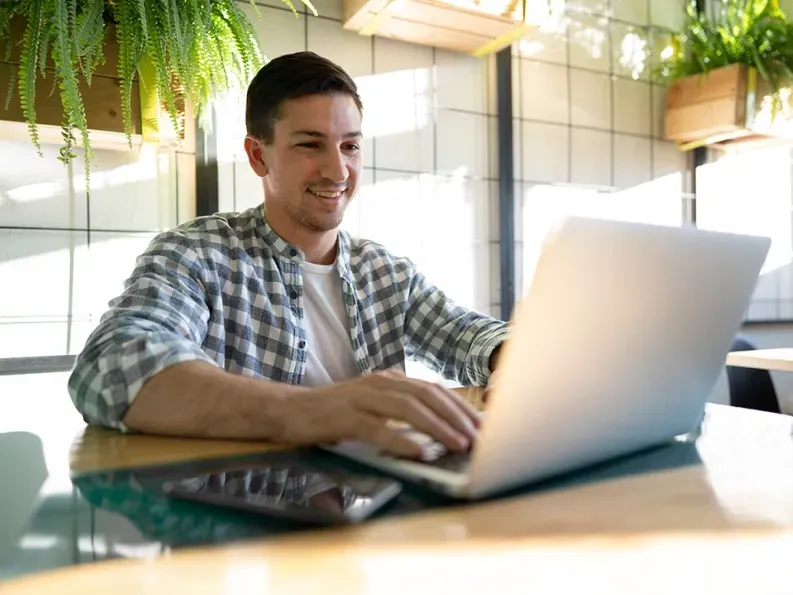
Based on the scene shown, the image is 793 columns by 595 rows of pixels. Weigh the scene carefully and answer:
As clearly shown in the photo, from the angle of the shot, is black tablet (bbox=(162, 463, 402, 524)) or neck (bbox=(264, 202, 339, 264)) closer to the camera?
black tablet (bbox=(162, 463, 402, 524))

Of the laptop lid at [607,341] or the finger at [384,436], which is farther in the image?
the finger at [384,436]

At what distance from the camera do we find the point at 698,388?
0.75 metres

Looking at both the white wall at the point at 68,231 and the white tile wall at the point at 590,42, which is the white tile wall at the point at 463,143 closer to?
the white tile wall at the point at 590,42

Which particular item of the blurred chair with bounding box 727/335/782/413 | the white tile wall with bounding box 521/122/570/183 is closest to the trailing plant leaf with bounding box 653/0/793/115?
the white tile wall with bounding box 521/122/570/183

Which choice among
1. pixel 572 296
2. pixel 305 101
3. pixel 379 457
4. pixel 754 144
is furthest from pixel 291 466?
pixel 754 144

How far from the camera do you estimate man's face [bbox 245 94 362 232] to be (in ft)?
4.58

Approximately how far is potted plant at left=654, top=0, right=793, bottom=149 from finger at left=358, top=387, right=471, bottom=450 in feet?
7.30

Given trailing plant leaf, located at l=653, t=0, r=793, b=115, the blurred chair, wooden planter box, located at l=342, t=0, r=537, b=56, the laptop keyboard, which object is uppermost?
trailing plant leaf, located at l=653, t=0, r=793, b=115

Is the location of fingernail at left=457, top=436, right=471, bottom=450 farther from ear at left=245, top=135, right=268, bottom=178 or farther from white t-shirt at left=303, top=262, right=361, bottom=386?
ear at left=245, top=135, right=268, bottom=178

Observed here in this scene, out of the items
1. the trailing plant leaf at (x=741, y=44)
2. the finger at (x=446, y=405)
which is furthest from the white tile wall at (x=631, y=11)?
the finger at (x=446, y=405)

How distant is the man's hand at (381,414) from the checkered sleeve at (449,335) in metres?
0.58

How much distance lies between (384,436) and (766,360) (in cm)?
146

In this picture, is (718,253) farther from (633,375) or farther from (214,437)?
(214,437)

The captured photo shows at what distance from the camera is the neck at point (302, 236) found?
4.69 ft
